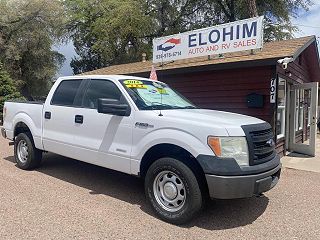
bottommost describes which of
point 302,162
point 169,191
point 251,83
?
point 302,162

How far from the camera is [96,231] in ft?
13.5

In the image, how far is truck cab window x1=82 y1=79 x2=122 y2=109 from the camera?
17.9 ft

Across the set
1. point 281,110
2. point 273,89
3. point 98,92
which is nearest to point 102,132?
point 98,92

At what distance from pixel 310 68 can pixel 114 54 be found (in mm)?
16775

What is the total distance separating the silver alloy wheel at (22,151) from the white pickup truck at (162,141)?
2.17 feet

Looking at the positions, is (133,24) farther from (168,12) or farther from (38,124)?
(38,124)

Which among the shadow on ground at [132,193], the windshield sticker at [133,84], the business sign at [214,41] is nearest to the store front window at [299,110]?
the business sign at [214,41]

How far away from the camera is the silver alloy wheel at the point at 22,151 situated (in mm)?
6922

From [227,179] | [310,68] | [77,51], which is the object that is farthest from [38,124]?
[77,51]

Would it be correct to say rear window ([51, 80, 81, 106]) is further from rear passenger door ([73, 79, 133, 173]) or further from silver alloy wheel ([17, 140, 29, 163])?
silver alloy wheel ([17, 140, 29, 163])

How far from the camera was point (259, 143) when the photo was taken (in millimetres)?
4496

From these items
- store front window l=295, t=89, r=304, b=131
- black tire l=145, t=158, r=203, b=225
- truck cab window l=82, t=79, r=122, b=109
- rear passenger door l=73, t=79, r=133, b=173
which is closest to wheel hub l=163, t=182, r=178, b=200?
black tire l=145, t=158, r=203, b=225

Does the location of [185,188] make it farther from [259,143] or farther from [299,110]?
[299,110]

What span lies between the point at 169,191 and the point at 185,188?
11.8 inches
